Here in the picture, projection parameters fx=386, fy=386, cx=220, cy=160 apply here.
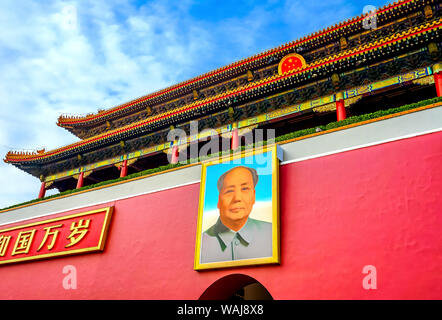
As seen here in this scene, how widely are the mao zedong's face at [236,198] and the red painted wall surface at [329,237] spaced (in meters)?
0.61

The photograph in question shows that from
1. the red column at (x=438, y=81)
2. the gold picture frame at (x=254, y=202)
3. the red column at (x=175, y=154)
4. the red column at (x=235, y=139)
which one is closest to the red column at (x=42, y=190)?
the red column at (x=175, y=154)

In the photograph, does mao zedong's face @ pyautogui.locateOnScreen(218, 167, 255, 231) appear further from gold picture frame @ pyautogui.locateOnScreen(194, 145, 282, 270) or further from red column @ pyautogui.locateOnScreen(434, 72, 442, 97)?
red column @ pyautogui.locateOnScreen(434, 72, 442, 97)

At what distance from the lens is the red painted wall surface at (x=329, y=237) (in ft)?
17.6

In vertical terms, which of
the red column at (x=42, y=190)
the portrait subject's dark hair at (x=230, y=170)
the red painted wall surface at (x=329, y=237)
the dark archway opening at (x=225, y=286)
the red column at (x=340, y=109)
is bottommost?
the dark archway opening at (x=225, y=286)

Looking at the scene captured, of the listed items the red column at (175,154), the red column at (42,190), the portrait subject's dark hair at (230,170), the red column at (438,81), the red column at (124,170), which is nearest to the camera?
the portrait subject's dark hair at (230,170)

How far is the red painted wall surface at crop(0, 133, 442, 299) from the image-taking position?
5.37 metres

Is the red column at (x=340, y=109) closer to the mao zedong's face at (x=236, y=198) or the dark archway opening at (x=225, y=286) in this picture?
the mao zedong's face at (x=236, y=198)

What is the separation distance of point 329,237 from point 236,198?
73.2 inches

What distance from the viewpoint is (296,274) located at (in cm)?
596

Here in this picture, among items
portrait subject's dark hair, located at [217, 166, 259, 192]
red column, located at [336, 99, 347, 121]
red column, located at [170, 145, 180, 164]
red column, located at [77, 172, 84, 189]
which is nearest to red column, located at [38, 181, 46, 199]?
red column, located at [77, 172, 84, 189]

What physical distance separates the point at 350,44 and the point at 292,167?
6247mm

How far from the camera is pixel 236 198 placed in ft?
23.3

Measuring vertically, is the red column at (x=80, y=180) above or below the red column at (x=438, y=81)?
below
